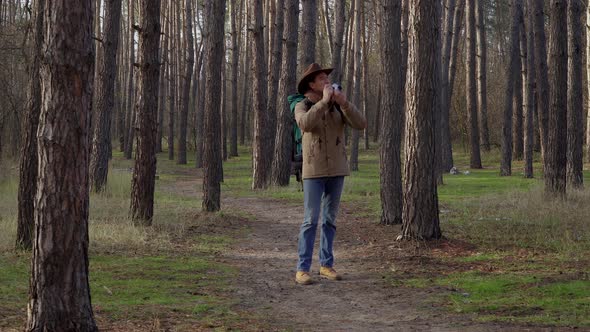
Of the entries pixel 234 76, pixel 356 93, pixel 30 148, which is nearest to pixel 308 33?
pixel 356 93

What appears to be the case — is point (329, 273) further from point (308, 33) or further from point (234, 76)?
point (234, 76)

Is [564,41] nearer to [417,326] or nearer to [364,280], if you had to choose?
[364,280]

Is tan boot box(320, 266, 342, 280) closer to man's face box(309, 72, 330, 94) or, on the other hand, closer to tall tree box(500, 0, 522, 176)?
man's face box(309, 72, 330, 94)

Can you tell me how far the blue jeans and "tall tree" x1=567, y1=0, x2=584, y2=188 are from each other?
13266 millimetres

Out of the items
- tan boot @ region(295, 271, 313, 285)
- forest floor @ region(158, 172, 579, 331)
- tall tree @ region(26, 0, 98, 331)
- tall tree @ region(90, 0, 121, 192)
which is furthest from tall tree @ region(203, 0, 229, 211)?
tall tree @ region(26, 0, 98, 331)

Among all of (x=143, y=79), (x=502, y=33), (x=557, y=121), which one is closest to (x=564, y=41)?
(x=557, y=121)

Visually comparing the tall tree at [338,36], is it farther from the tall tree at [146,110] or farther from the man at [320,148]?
the man at [320,148]

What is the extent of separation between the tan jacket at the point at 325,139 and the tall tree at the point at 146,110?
5168mm

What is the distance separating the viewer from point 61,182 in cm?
549

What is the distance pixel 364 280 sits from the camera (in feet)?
29.7

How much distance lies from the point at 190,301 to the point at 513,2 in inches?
1042

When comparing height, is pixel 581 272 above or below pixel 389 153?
below

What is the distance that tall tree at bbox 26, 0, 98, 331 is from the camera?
548 cm

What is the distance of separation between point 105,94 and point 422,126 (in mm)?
11387
